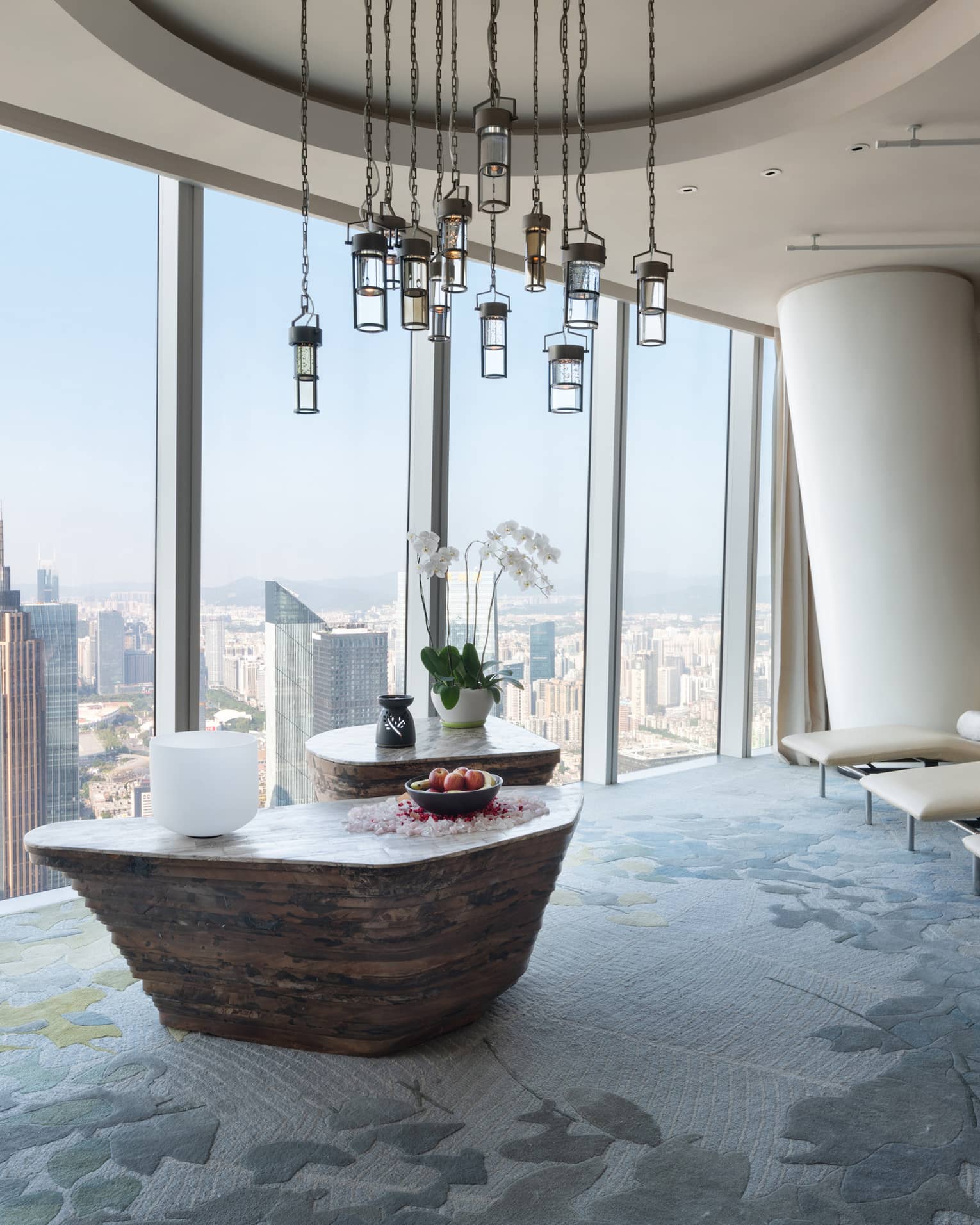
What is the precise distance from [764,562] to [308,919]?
5.35m

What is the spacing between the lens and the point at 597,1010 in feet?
9.36

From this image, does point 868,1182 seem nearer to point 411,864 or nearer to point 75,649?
point 411,864

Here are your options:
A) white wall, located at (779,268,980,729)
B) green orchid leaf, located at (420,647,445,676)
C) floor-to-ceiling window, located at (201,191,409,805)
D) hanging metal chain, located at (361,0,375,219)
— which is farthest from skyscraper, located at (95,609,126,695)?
white wall, located at (779,268,980,729)

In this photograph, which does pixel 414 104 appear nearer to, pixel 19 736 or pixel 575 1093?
pixel 575 1093

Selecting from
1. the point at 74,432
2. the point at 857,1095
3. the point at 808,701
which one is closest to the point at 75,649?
the point at 74,432

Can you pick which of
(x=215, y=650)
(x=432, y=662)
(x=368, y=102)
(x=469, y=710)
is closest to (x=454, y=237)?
(x=368, y=102)

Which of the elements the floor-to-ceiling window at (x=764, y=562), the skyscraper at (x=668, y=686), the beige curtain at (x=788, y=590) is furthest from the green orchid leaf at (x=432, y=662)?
the floor-to-ceiling window at (x=764, y=562)

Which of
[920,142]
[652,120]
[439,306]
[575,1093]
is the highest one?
[920,142]

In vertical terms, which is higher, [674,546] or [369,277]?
[369,277]

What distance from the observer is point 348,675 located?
191 inches

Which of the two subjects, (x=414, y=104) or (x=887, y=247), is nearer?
(x=414, y=104)

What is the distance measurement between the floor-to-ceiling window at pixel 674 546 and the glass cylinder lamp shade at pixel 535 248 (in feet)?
10.9

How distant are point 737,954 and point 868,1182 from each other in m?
1.26

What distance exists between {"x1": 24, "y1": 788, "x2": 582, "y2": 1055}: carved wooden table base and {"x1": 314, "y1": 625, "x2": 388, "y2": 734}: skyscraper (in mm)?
2017
